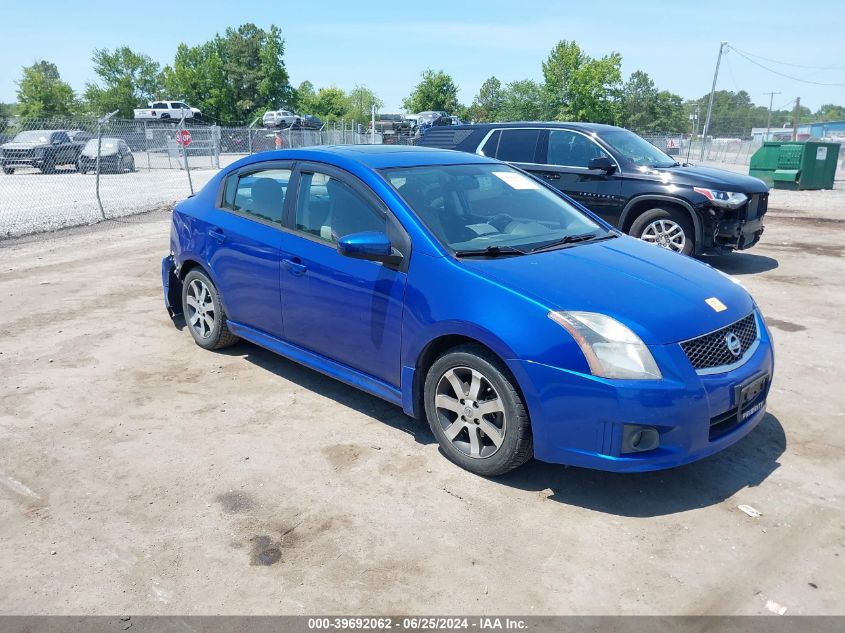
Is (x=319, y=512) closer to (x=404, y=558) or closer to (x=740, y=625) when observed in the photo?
(x=404, y=558)

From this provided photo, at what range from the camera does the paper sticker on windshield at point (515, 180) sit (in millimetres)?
4695

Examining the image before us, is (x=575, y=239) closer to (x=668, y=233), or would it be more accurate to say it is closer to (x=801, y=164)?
(x=668, y=233)

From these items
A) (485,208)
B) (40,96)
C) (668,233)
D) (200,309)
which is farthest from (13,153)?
(40,96)

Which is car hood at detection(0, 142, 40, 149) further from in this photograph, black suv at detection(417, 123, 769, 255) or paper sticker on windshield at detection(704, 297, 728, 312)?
paper sticker on windshield at detection(704, 297, 728, 312)

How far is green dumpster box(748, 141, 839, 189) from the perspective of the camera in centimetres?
1953

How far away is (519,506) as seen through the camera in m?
3.37

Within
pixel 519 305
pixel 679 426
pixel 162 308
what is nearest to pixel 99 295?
pixel 162 308

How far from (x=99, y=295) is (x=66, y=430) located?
143 inches

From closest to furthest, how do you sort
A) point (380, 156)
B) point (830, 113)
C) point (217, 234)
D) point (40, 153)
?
point (380, 156) → point (217, 234) → point (40, 153) → point (830, 113)

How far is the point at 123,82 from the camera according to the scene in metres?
84.0

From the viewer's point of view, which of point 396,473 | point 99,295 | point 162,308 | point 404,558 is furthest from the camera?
point 99,295

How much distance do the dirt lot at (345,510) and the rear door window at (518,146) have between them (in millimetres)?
5044

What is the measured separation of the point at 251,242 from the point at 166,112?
185 ft

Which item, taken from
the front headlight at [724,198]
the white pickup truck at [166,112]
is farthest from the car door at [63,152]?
the white pickup truck at [166,112]
